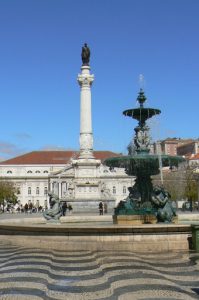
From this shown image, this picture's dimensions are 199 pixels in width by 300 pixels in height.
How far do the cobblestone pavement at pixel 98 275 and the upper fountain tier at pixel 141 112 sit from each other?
6.95 meters

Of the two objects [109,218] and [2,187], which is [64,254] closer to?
[109,218]

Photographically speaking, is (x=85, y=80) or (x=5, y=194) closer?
(x=85, y=80)

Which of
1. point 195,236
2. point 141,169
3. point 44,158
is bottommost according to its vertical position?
point 195,236

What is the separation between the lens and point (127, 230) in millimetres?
12117

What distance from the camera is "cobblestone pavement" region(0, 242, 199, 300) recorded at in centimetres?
758

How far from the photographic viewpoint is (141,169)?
56.5 feet

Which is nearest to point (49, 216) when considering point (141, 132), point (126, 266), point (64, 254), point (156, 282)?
point (141, 132)

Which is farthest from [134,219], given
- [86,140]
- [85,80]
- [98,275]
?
[85,80]

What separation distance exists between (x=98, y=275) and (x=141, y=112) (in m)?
9.57

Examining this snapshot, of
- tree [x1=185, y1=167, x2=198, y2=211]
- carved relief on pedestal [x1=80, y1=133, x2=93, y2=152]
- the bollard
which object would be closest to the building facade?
tree [x1=185, y1=167, x2=198, y2=211]

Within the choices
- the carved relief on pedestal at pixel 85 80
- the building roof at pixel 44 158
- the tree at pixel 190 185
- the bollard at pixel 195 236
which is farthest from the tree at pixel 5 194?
the bollard at pixel 195 236

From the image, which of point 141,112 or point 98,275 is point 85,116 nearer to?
point 141,112

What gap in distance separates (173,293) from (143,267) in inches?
91.6

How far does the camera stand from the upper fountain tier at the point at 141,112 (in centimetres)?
1777
